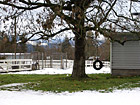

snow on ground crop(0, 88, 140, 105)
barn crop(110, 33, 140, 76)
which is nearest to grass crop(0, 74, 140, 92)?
snow on ground crop(0, 88, 140, 105)

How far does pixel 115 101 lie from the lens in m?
8.12

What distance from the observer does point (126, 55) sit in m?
18.3

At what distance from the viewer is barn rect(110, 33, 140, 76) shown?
18203mm

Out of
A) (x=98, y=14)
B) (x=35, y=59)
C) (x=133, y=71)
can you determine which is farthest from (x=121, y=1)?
(x=35, y=59)

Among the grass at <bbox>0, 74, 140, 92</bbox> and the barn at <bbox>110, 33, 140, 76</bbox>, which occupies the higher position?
the barn at <bbox>110, 33, 140, 76</bbox>

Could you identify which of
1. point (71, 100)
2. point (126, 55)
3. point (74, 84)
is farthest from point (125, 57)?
point (71, 100)

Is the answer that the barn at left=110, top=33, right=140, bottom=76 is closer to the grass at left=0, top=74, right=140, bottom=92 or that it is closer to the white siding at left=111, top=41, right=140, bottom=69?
the white siding at left=111, top=41, right=140, bottom=69

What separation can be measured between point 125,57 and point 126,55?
16 cm

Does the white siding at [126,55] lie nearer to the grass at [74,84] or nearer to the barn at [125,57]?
the barn at [125,57]

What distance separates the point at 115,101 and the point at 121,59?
10564 mm

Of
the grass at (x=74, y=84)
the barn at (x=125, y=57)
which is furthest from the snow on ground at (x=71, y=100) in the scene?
the barn at (x=125, y=57)

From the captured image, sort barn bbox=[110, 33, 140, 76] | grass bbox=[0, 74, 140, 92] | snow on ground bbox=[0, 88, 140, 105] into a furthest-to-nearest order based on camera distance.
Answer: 1. barn bbox=[110, 33, 140, 76]
2. grass bbox=[0, 74, 140, 92]
3. snow on ground bbox=[0, 88, 140, 105]

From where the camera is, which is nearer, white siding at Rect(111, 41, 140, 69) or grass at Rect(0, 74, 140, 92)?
grass at Rect(0, 74, 140, 92)

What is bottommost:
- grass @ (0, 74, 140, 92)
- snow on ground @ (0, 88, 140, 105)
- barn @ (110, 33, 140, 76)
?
snow on ground @ (0, 88, 140, 105)
